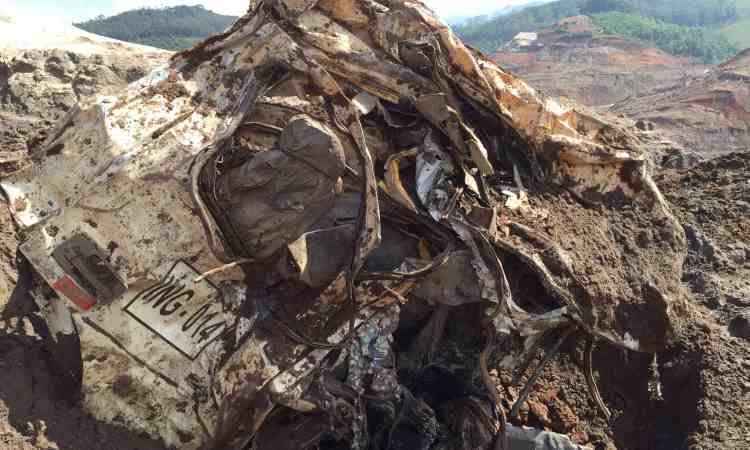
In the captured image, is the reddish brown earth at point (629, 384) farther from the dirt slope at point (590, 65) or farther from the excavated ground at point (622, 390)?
the dirt slope at point (590, 65)

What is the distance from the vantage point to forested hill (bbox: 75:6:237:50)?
Answer: 53.8 feet

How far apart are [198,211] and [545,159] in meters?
2.19

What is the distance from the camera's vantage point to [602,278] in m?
3.33

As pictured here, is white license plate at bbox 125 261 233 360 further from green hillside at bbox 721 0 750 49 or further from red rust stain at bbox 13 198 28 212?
green hillside at bbox 721 0 750 49

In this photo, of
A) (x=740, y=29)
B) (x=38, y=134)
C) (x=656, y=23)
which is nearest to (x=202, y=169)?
(x=38, y=134)

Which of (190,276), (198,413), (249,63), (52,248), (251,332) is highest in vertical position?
(249,63)

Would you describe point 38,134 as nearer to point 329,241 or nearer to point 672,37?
point 329,241

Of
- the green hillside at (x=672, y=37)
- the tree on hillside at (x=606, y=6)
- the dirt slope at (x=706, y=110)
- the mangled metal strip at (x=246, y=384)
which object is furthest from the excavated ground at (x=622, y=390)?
the tree on hillside at (x=606, y=6)

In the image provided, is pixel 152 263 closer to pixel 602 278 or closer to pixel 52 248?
pixel 52 248

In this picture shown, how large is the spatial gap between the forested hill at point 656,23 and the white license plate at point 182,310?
3247 centimetres

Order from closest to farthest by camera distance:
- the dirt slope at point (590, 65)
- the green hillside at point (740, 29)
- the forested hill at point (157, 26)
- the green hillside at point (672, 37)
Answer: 1. the forested hill at point (157, 26)
2. the dirt slope at point (590, 65)
3. the green hillside at point (672, 37)
4. the green hillside at point (740, 29)

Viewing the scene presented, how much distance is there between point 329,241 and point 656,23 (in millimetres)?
38459

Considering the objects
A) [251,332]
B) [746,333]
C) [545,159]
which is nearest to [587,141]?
[545,159]

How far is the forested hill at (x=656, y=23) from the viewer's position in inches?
1202
